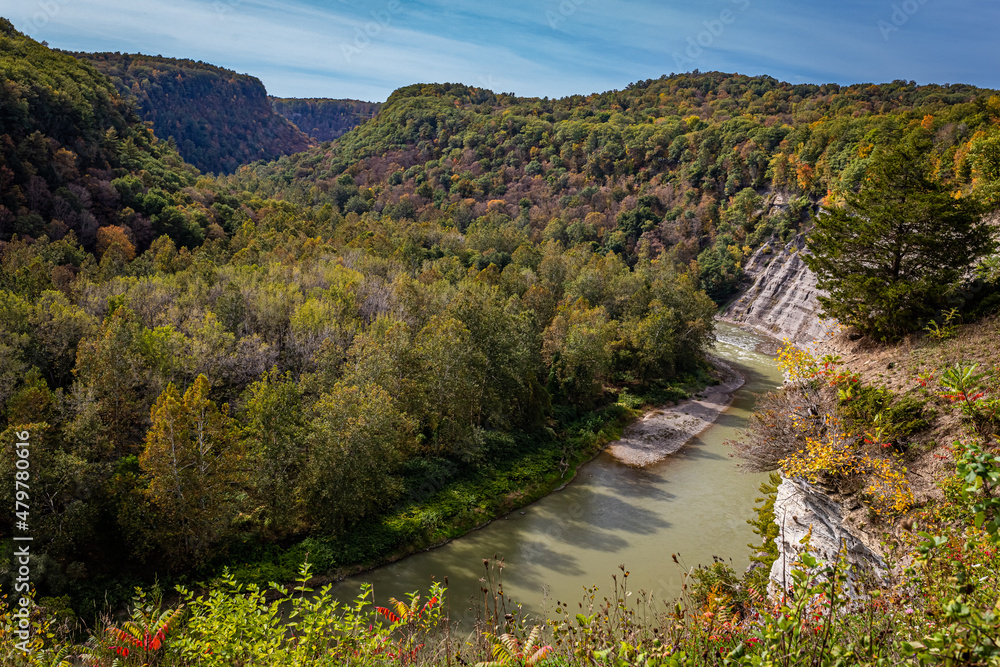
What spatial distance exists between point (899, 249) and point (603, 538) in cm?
1932

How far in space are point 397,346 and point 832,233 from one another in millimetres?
23504

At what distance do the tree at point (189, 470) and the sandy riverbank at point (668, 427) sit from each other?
26.9 metres

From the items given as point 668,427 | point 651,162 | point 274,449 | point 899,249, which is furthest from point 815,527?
point 651,162

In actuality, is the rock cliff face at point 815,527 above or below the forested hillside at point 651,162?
below

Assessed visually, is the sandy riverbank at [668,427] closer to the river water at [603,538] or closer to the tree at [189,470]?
the river water at [603,538]

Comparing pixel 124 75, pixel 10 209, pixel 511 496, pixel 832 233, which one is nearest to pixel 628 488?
pixel 511 496

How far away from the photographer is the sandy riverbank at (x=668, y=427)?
1618 inches

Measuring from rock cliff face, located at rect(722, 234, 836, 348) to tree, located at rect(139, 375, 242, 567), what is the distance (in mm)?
58289

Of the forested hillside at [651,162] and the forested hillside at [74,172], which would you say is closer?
the forested hillside at [74,172]

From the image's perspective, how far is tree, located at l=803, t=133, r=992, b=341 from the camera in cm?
2014

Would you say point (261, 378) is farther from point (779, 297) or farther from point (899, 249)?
point (779, 297)

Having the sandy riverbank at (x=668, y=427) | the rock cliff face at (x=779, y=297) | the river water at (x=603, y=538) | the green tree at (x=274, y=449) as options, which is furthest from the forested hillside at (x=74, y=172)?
the rock cliff face at (x=779, y=297)

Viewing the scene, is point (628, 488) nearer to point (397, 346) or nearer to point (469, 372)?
point (469, 372)

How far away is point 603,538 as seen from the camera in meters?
29.4
